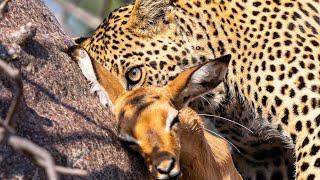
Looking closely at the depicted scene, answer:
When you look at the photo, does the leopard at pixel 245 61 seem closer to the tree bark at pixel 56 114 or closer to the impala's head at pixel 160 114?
the tree bark at pixel 56 114

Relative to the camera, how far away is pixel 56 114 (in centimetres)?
589

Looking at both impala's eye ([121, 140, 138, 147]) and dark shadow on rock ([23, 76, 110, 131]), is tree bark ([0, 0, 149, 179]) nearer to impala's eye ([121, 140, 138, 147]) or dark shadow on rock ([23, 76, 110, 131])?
dark shadow on rock ([23, 76, 110, 131])

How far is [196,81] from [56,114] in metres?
0.88

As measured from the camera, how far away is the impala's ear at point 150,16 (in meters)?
8.31

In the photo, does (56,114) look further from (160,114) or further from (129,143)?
(160,114)

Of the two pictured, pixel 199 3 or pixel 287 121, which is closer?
pixel 287 121

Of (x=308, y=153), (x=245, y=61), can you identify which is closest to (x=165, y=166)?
(x=308, y=153)

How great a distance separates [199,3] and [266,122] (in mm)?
1425

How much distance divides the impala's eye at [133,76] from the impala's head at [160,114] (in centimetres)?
191

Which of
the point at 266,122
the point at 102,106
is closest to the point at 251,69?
the point at 266,122

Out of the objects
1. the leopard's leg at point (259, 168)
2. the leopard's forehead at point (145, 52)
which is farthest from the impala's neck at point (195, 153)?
the leopard's leg at point (259, 168)

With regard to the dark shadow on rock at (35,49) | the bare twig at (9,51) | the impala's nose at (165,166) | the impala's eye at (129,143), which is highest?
the bare twig at (9,51)

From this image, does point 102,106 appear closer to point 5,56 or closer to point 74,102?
point 74,102

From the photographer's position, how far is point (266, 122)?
7668mm
